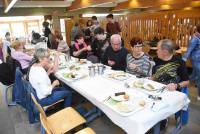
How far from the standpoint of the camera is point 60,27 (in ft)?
33.7

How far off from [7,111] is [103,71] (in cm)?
205

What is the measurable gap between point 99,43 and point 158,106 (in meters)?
2.56

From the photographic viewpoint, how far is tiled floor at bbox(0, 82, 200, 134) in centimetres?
258

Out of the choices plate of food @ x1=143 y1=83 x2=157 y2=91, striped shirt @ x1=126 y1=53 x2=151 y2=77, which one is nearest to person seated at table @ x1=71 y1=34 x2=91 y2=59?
striped shirt @ x1=126 y1=53 x2=151 y2=77

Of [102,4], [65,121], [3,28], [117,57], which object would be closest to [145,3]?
[102,4]

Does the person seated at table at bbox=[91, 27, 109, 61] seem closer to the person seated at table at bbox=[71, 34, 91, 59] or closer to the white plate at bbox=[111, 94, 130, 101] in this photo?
the person seated at table at bbox=[71, 34, 91, 59]

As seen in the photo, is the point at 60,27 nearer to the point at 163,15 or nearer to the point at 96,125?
the point at 163,15

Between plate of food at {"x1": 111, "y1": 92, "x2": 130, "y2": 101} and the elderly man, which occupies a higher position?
the elderly man

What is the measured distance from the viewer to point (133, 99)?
184 centimetres

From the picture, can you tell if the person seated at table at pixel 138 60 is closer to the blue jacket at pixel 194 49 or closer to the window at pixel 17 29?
the blue jacket at pixel 194 49

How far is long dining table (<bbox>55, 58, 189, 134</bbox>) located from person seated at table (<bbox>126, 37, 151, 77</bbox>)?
258mm

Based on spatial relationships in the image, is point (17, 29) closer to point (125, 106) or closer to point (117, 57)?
point (117, 57)

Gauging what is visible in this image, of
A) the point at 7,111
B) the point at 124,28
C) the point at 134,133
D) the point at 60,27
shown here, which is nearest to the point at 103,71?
the point at 134,133

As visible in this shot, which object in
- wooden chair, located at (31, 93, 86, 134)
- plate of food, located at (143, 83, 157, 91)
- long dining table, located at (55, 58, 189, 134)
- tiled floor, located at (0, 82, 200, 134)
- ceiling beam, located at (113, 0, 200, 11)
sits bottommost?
tiled floor, located at (0, 82, 200, 134)
